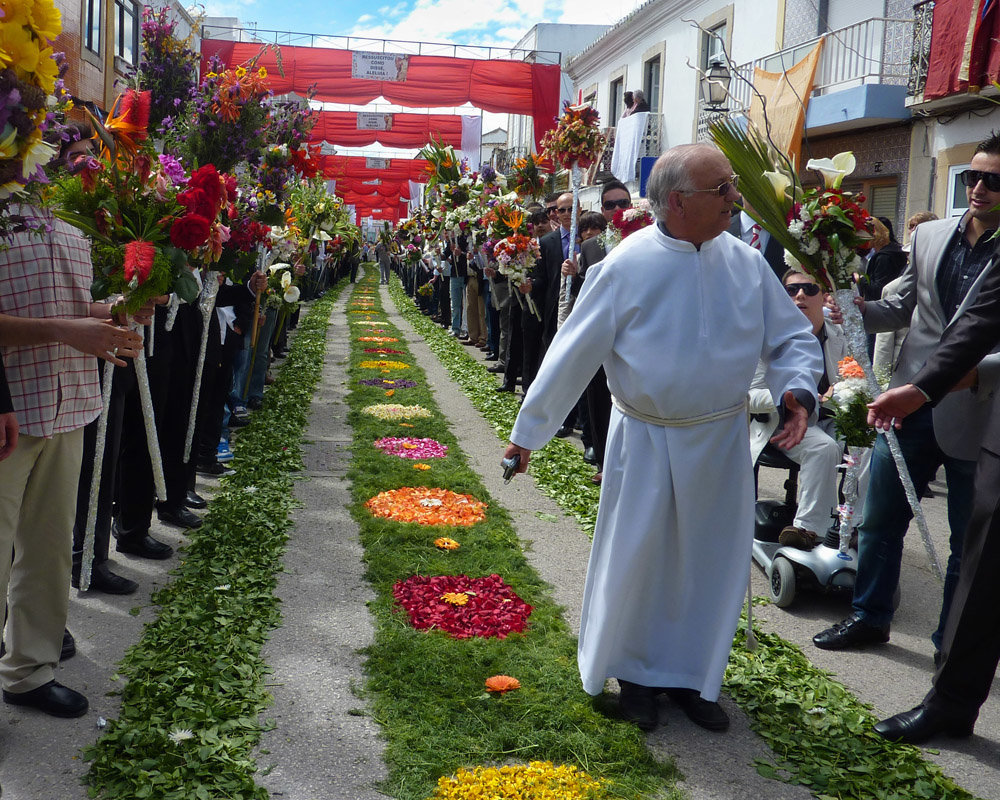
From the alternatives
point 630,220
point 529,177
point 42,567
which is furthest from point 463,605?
point 529,177

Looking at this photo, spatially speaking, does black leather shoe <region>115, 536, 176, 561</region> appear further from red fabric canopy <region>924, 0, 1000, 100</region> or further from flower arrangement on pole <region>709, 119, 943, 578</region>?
red fabric canopy <region>924, 0, 1000, 100</region>

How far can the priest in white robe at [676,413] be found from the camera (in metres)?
3.60

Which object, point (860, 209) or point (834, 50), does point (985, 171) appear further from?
point (834, 50)

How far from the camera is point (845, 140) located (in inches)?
616

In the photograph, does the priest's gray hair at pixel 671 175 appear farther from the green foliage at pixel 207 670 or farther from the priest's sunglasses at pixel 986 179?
the green foliage at pixel 207 670

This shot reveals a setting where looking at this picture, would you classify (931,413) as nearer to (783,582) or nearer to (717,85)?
(783,582)

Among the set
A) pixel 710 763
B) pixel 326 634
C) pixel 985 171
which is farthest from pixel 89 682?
pixel 985 171

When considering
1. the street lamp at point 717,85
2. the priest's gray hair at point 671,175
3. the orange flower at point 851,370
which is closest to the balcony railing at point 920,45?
the street lamp at point 717,85

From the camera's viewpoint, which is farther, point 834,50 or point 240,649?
point 834,50

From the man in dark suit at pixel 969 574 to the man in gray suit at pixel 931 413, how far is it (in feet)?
0.72

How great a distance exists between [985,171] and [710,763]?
8.70 feet

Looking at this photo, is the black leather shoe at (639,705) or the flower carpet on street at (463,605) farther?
the flower carpet on street at (463,605)

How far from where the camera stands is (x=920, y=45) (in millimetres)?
13328

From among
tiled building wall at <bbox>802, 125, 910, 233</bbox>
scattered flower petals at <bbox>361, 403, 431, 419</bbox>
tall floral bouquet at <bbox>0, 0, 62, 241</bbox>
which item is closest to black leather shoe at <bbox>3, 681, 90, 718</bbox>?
tall floral bouquet at <bbox>0, 0, 62, 241</bbox>
